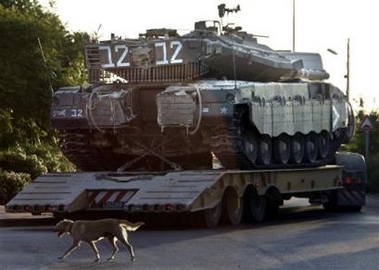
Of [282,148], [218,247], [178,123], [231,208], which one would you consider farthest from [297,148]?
[218,247]

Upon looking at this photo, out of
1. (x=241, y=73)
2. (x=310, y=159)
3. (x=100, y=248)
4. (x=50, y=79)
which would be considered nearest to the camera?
(x=100, y=248)

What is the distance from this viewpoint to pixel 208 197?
2139 centimetres

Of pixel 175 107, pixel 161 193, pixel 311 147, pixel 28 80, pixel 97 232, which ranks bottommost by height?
pixel 97 232

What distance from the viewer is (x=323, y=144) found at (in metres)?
27.8

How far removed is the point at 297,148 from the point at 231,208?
3921mm

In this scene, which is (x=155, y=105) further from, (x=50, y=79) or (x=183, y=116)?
(x=50, y=79)

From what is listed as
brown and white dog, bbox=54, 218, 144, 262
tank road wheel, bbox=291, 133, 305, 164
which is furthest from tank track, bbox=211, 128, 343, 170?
brown and white dog, bbox=54, 218, 144, 262

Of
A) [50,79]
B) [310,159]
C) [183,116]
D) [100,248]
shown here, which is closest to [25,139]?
[50,79]

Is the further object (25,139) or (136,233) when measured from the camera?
(25,139)

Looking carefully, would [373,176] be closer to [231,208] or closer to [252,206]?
[252,206]

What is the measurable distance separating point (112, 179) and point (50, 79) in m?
9.01

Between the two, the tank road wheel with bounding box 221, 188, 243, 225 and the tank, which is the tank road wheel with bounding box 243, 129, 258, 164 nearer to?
the tank

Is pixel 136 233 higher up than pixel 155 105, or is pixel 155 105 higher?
pixel 155 105

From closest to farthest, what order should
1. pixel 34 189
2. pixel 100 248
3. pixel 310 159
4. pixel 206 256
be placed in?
1. pixel 206 256
2. pixel 100 248
3. pixel 34 189
4. pixel 310 159
